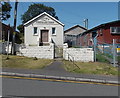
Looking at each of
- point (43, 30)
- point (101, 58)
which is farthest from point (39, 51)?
point (43, 30)

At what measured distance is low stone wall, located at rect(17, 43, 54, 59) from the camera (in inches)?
560

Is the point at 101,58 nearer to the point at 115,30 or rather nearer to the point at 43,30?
the point at 115,30

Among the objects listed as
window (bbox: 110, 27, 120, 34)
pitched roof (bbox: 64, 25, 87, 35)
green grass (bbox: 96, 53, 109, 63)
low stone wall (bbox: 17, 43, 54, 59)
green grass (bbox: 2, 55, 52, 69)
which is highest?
pitched roof (bbox: 64, 25, 87, 35)

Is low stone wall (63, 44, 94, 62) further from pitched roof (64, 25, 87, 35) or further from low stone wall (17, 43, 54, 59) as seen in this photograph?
pitched roof (64, 25, 87, 35)

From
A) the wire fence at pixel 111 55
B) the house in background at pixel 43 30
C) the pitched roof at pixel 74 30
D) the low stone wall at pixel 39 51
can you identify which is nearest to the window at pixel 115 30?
the house in background at pixel 43 30

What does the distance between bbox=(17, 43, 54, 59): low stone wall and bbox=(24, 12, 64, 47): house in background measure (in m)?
10.0

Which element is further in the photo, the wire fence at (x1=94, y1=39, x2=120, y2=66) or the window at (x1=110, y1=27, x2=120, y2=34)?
the window at (x1=110, y1=27, x2=120, y2=34)

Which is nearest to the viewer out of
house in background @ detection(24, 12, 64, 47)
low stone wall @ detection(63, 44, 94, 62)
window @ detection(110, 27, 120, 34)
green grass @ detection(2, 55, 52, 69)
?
green grass @ detection(2, 55, 52, 69)

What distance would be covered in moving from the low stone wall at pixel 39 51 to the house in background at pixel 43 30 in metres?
10.0

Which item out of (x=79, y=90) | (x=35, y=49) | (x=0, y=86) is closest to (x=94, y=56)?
(x=35, y=49)

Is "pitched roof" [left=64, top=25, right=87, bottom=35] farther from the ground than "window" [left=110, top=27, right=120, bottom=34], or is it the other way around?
"pitched roof" [left=64, top=25, right=87, bottom=35]

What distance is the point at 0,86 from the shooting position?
620 centimetres

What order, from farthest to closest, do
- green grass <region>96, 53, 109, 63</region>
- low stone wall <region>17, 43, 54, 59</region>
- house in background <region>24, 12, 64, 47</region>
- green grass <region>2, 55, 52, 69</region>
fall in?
house in background <region>24, 12, 64, 47</region> < low stone wall <region>17, 43, 54, 59</region> < green grass <region>96, 53, 109, 63</region> < green grass <region>2, 55, 52, 69</region>

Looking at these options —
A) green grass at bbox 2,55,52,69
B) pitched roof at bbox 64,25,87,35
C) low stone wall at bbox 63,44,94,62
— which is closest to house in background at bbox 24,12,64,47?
low stone wall at bbox 63,44,94,62
